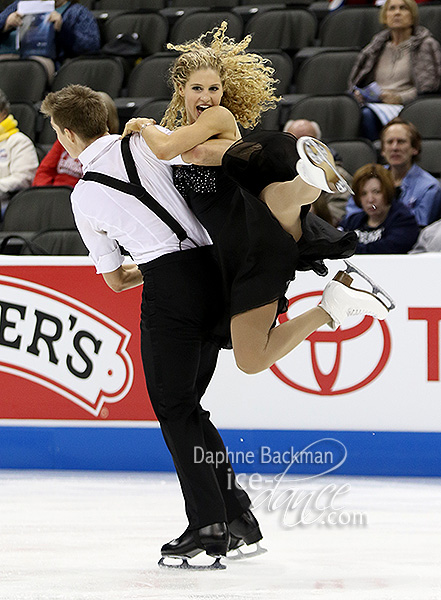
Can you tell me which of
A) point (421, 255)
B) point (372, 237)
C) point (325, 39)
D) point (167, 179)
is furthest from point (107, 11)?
point (167, 179)

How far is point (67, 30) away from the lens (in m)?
6.96

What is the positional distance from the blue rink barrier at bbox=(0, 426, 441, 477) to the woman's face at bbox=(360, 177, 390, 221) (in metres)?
1.14

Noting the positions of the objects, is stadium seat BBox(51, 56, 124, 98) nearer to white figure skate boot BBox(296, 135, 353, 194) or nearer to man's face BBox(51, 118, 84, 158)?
man's face BBox(51, 118, 84, 158)

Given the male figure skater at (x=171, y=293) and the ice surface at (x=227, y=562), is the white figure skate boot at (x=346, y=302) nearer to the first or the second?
the male figure skater at (x=171, y=293)

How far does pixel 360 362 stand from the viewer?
417 cm

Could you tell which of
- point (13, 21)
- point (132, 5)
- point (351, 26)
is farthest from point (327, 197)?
point (132, 5)

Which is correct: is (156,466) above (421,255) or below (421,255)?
below

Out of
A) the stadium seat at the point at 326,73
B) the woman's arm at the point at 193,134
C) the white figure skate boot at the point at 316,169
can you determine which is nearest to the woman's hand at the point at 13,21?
the stadium seat at the point at 326,73

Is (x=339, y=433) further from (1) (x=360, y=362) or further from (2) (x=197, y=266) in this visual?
(2) (x=197, y=266)

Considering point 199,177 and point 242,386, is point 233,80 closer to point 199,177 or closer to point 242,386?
point 199,177

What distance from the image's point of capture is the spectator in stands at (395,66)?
5652mm

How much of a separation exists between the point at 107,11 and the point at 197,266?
5.47m

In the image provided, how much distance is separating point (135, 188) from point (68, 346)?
1.82 m

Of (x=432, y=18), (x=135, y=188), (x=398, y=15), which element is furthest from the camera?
(x=432, y=18)
